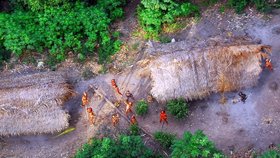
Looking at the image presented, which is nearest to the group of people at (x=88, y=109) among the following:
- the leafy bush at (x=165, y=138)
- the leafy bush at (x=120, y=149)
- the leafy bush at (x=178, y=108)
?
the leafy bush at (x=120, y=149)

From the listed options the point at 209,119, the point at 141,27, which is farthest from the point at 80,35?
the point at 209,119

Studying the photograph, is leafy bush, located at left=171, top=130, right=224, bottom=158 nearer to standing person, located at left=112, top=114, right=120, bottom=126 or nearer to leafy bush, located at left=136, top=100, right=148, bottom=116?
leafy bush, located at left=136, top=100, right=148, bottom=116

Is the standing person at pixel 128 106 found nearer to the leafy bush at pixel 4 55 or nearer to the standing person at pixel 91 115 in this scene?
the standing person at pixel 91 115

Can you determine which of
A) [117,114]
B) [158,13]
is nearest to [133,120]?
[117,114]

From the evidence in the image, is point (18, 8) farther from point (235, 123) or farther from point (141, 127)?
point (235, 123)

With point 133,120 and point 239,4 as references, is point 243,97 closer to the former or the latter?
point 133,120

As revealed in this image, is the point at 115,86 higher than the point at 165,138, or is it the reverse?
the point at 115,86
